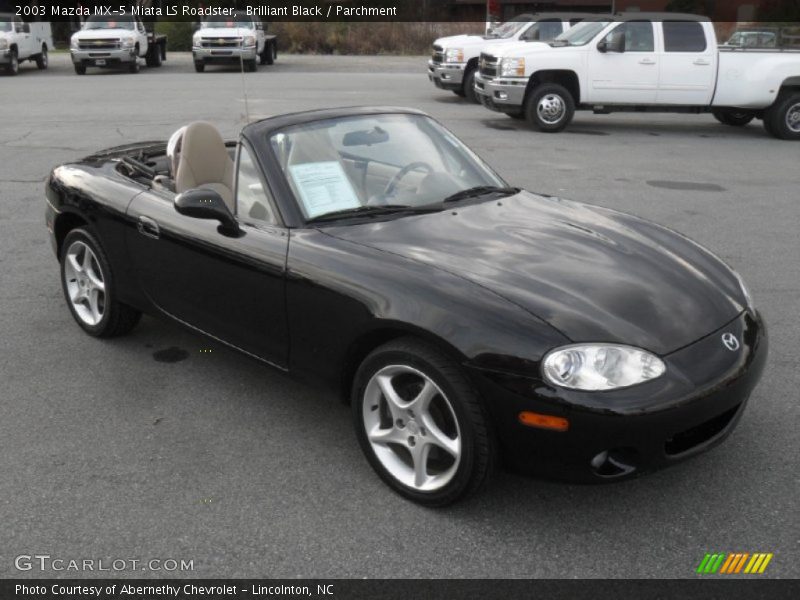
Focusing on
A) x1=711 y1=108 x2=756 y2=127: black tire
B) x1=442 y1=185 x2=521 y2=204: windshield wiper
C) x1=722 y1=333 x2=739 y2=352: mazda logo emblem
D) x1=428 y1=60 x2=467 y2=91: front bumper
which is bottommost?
x1=722 y1=333 x2=739 y2=352: mazda logo emblem

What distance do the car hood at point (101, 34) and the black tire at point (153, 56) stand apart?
2459 mm

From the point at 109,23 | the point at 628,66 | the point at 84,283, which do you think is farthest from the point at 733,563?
the point at 109,23

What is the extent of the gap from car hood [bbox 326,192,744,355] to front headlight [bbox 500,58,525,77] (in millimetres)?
10251

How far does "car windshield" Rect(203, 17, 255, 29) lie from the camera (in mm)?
26891

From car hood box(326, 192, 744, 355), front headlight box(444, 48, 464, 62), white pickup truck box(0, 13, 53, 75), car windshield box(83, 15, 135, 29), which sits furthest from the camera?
car windshield box(83, 15, 135, 29)

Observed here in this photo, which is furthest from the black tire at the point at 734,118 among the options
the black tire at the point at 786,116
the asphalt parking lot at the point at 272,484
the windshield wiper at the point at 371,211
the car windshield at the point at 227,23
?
the car windshield at the point at 227,23

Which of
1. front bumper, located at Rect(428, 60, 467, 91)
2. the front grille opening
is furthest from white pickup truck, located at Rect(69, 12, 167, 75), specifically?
the front grille opening

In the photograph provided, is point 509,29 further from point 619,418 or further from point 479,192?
point 619,418

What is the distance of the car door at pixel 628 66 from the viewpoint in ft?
45.6

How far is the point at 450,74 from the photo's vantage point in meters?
17.6

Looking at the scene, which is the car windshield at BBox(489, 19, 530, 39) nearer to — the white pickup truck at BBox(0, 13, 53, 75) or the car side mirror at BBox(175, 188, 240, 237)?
the white pickup truck at BBox(0, 13, 53, 75)

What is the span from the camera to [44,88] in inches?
815

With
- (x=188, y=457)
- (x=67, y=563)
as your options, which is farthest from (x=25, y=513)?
(x=188, y=457)
